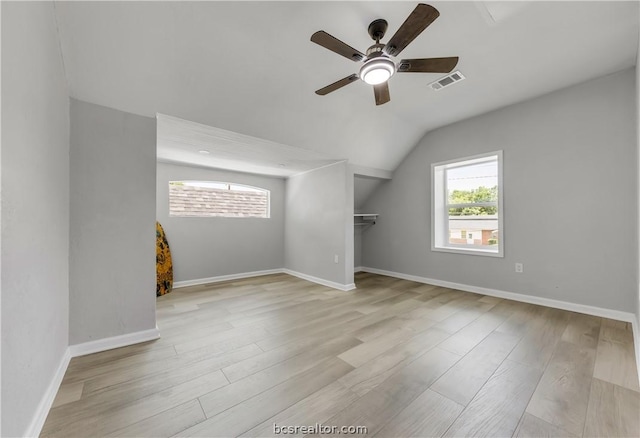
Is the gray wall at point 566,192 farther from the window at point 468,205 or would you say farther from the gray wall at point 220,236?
the gray wall at point 220,236

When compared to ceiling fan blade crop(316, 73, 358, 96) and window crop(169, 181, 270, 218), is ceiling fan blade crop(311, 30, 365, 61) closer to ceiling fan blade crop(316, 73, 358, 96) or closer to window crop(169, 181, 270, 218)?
ceiling fan blade crop(316, 73, 358, 96)

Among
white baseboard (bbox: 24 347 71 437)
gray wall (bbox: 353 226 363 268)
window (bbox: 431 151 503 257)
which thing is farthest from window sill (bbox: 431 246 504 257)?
white baseboard (bbox: 24 347 71 437)

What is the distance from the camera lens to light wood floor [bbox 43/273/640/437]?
1299mm

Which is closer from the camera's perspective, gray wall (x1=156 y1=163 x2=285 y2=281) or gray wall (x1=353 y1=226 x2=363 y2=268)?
gray wall (x1=156 y1=163 x2=285 y2=281)

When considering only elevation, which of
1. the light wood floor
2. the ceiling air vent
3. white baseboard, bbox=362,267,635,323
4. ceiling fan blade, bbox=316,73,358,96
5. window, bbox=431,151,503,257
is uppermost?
the ceiling air vent

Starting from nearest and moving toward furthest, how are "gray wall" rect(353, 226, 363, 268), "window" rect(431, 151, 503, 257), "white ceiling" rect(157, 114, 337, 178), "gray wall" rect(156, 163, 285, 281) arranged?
"white ceiling" rect(157, 114, 337, 178) < "window" rect(431, 151, 503, 257) < "gray wall" rect(156, 163, 285, 281) < "gray wall" rect(353, 226, 363, 268)

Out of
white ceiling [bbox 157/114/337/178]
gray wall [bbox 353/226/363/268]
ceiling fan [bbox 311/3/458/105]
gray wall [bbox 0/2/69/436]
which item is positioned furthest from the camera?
gray wall [bbox 353/226/363/268]

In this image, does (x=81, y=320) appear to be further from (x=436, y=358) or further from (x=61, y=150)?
(x=436, y=358)

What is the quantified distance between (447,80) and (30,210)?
138 inches

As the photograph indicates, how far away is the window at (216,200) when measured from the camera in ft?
13.7

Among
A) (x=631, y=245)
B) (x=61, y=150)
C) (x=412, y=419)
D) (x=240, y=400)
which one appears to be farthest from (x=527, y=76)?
(x=61, y=150)

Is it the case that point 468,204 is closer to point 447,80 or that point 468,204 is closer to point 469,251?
point 469,251

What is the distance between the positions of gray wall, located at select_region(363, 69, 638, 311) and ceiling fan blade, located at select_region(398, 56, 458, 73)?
229cm

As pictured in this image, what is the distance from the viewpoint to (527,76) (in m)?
2.66
